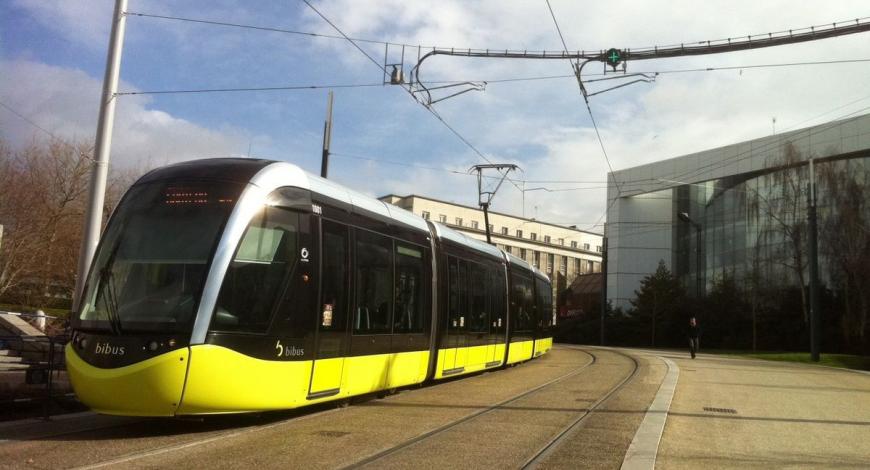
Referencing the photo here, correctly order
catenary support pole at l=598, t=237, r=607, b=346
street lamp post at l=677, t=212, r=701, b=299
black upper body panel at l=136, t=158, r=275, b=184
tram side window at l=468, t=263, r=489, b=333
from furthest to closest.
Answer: street lamp post at l=677, t=212, r=701, b=299 < catenary support pole at l=598, t=237, r=607, b=346 < tram side window at l=468, t=263, r=489, b=333 < black upper body panel at l=136, t=158, r=275, b=184

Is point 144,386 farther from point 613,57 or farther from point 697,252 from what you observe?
point 697,252

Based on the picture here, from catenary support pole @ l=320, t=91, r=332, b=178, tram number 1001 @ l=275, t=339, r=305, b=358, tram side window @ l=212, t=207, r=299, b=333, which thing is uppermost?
catenary support pole @ l=320, t=91, r=332, b=178

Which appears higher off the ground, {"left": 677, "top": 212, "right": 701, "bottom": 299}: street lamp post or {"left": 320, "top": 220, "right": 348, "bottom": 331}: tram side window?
{"left": 677, "top": 212, "right": 701, "bottom": 299}: street lamp post

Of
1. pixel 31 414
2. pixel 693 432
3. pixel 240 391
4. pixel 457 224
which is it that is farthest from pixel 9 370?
pixel 457 224

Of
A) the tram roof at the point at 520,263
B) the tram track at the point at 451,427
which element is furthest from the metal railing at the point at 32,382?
the tram roof at the point at 520,263

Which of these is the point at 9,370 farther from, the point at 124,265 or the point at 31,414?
the point at 124,265

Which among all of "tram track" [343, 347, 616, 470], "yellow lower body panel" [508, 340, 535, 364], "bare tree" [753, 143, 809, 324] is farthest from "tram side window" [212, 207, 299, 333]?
"bare tree" [753, 143, 809, 324]

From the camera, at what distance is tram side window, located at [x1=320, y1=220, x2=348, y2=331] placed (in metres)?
8.91

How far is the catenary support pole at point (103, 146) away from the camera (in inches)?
444

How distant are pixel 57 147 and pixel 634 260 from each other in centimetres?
4704

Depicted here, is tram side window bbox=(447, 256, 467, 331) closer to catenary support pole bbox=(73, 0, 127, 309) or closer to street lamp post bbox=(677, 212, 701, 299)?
catenary support pole bbox=(73, 0, 127, 309)

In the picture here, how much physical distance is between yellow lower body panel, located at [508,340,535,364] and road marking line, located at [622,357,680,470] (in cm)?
631

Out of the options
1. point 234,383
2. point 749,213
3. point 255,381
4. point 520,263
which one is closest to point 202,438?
point 234,383

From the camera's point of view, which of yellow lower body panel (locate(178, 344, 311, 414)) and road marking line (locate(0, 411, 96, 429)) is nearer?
yellow lower body panel (locate(178, 344, 311, 414))
